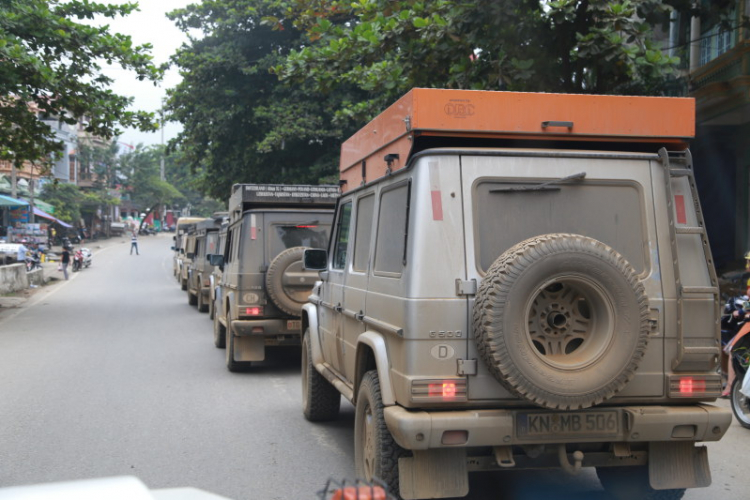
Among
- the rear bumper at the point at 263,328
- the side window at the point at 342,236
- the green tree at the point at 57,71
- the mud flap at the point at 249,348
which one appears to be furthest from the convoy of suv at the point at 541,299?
the green tree at the point at 57,71

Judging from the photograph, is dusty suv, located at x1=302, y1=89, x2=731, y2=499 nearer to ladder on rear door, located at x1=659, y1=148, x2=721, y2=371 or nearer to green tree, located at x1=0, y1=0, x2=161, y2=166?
ladder on rear door, located at x1=659, y1=148, x2=721, y2=371

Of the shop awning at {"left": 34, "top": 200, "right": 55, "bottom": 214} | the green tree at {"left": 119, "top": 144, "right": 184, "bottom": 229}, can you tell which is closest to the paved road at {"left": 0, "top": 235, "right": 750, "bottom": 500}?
the shop awning at {"left": 34, "top": 200, "right": 55, "bottom": 214}

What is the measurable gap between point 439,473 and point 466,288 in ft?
3.27

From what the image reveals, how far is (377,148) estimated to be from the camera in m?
5.40

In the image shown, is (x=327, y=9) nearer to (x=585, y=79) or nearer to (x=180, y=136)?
(x=585, y=79)

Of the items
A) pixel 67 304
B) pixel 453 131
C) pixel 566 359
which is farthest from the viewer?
pixel 67 304

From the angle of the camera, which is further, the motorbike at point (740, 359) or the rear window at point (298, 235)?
the rear window at point (298, 235)

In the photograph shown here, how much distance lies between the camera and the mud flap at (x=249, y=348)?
10367 millimetres

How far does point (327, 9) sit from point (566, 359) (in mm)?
9016

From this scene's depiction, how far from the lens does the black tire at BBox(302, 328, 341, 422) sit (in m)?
7.36

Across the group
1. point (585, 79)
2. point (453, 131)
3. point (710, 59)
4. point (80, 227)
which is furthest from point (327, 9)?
point (80, 227)

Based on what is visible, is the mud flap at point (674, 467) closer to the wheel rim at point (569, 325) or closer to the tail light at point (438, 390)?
the wheel rim at point (569, 325)

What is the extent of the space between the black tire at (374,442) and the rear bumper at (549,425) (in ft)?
0.80

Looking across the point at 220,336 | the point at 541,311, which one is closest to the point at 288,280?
the point at 220,336
